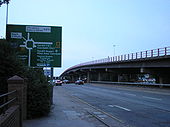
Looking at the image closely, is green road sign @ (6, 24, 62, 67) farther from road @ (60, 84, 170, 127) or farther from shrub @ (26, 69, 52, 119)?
shrub @ (26, 69, 52, 119)

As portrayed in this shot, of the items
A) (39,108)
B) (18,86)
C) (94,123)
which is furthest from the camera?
(39,108)

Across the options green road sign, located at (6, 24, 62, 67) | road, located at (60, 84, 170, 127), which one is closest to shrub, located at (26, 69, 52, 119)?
road, located at (60, 84, 170, 127)

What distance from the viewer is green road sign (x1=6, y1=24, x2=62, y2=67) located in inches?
641

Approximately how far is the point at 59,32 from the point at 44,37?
1.02 meters

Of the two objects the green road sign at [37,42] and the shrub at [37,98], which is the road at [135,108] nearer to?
the shrub at [37,98]

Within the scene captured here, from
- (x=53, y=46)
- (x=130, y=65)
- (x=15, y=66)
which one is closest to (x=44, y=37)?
(x=53, y=46)

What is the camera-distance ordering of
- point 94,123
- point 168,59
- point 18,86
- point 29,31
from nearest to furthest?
point 18,86
point 94,123
point 29,31
point 168,59

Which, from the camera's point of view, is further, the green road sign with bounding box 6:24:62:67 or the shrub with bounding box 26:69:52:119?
the green road sign with bounding box 6:24:62:67

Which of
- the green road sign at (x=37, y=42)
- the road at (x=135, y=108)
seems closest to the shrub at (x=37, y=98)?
the road at (x=135, y=108)

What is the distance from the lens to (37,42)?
16453 mm

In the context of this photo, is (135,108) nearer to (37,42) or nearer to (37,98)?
(37,98)

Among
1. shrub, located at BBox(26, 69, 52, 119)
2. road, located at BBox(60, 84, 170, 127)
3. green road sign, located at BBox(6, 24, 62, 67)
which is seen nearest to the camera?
shrub, located at BBox(26, 69, 52, 119)

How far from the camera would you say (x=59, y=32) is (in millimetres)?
16625

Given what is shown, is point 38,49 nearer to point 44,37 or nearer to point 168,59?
point 44,37
